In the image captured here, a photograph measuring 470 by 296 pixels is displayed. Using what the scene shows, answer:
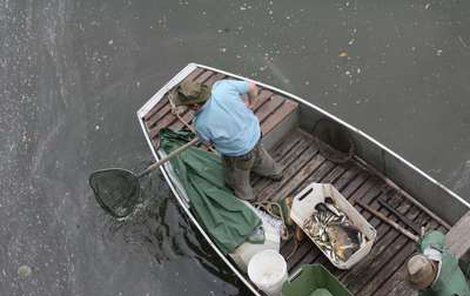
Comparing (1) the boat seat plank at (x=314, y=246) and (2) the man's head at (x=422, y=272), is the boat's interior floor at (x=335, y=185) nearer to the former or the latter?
(1) the boat seat plank at (x=314, y=246)

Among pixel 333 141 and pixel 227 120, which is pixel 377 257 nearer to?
pixel 333 141

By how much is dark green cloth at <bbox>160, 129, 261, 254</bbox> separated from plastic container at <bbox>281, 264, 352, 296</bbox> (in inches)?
25.1

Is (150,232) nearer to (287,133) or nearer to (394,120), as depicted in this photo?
(287,133)

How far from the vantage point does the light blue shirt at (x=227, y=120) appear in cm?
580

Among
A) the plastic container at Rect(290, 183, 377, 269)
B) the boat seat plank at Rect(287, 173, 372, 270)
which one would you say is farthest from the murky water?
the plastic container at Rect(290, 183, 377, 269)

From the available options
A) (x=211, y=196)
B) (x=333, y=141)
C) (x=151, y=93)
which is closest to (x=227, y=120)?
(x=211, y=196)

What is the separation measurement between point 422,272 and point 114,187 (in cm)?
301

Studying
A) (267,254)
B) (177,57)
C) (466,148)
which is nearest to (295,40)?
(177,57)

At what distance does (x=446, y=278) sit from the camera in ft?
15.9

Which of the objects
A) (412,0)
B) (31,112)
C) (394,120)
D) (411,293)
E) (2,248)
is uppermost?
(412,0)

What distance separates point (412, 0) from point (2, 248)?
5.03 m

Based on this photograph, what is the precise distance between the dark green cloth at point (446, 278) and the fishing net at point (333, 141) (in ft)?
5.75

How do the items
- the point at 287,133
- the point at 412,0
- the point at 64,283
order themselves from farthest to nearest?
1. the point at 412,0
2. the point at 64,283
3. the point at 287,133

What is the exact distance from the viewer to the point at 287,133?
6988mm
